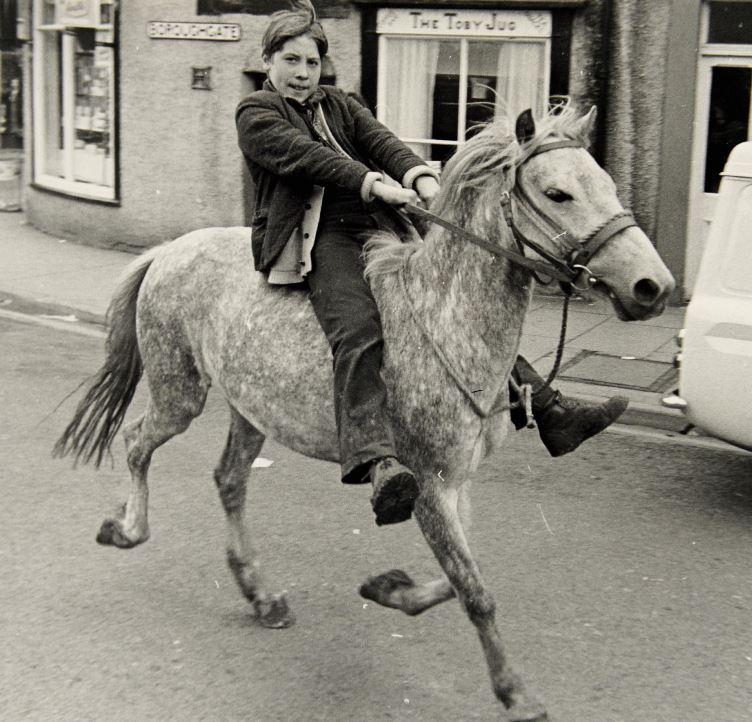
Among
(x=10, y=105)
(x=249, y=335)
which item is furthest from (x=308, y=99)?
(x=10, y=105)

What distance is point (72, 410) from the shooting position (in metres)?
8.45

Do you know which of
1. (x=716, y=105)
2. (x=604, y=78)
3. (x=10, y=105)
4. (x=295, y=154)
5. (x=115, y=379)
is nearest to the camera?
(x=295, y=154)

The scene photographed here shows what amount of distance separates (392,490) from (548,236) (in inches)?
38.9

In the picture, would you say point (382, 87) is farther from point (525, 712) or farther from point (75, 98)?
point (525, 712)

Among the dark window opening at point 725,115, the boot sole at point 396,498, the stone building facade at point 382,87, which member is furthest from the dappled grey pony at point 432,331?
the dark window opening at point 725,115

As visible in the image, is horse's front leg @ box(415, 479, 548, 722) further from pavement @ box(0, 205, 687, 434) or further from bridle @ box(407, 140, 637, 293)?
pavement @ box(0, 205, 687, 434)

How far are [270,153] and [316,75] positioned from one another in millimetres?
414

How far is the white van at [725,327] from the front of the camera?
634cm

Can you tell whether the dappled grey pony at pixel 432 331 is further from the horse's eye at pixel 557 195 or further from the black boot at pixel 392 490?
the black boot at pixel 392 490

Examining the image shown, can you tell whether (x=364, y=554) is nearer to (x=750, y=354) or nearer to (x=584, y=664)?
(x=584, y=664)

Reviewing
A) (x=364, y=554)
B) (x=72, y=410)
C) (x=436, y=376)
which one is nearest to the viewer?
(x=436, y=376)

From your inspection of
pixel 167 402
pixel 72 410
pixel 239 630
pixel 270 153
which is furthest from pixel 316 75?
pixel 72 410

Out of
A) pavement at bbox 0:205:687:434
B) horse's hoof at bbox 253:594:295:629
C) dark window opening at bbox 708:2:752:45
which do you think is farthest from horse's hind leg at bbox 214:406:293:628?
dark window opening at bbox 708:2:752:45

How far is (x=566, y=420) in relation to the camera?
5152 millimetres
